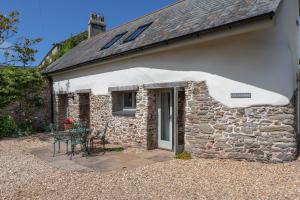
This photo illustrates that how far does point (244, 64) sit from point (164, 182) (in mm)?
3733

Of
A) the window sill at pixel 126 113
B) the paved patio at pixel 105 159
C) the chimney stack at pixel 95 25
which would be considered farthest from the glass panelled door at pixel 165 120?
the chimney stack at pixel 95 25

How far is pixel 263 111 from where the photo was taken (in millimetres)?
6562

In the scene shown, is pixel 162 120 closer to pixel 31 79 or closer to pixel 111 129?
pixel 111 129

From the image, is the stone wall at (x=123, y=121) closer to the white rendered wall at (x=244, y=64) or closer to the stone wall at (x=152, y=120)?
the stone wall at (x=152, y=120)

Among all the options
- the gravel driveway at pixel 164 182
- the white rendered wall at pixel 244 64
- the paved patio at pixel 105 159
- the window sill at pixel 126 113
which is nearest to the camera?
the gravel driveway at pixel 164 182

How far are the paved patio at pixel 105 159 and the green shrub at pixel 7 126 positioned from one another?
175 inches

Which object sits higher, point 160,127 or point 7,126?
point 160,127

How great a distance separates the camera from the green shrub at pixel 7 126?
41.5 feet

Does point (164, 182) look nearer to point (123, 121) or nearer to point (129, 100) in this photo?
point (123, 121)

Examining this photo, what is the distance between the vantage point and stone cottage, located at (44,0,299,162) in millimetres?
6469

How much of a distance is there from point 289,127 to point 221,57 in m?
2.49

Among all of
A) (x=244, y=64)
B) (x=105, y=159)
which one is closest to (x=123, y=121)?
(x=105, y=159)

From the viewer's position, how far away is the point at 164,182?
5543 millimetres

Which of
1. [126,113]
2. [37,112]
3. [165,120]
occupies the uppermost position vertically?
[126,113]
